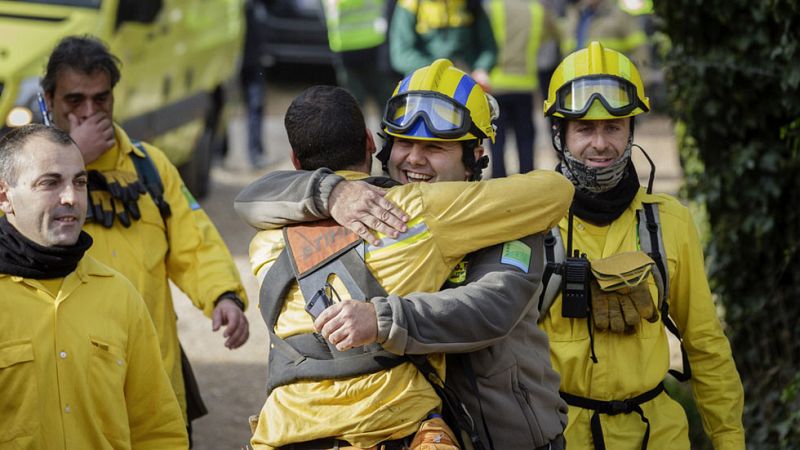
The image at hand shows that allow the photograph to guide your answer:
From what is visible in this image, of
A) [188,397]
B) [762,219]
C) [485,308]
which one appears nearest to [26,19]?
[188,397]

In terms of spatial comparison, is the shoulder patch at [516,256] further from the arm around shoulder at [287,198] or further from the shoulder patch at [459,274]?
the arm around shoulder at [287,198]

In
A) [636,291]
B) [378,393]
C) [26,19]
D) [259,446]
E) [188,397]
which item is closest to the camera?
[378,393]

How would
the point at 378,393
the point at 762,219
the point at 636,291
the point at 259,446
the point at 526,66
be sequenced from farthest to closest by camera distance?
the point at 526,66 → the point at 762,219 → the point at 636,291 → the point at 259,446 → the point at 378,393

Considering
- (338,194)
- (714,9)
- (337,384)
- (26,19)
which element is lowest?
(337,384)

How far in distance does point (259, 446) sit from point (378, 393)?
0.45 m

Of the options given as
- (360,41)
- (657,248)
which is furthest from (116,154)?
(360,41)

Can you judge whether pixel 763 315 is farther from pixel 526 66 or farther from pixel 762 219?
pixel 526 66

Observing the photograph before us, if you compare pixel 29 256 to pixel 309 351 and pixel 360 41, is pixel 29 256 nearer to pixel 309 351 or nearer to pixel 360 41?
pixel 309 351

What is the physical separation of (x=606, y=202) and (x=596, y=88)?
17.4 inches

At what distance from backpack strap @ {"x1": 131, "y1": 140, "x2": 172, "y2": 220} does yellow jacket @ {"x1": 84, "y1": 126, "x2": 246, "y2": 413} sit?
25 millimetres

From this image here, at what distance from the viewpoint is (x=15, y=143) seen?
159 inches

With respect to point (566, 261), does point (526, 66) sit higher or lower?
higher

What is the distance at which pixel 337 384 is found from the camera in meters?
3.49

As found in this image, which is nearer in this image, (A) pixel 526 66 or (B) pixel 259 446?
(B) pixel 259 446
